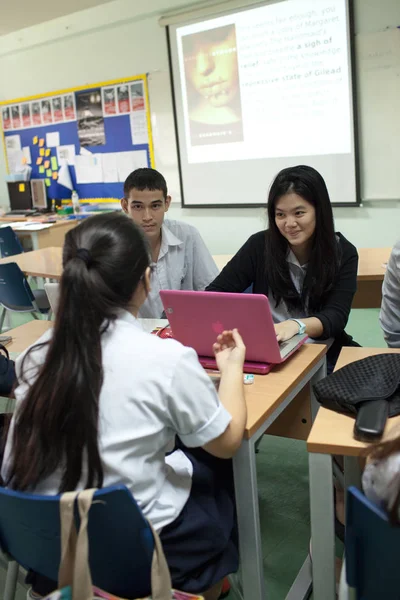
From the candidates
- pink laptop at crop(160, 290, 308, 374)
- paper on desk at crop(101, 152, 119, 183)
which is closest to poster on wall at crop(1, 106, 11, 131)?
paper on desk at crop(101, 152, 119, 183)

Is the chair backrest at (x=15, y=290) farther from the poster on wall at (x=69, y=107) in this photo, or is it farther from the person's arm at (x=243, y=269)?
the poster on wall at (x=69, y=107)

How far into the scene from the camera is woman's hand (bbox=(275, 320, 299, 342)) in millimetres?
1508

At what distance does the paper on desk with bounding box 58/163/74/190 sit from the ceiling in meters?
1.36

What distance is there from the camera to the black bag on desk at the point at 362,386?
114 centimetres

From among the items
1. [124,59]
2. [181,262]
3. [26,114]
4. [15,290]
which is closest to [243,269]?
[181,262]

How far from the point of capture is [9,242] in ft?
14.8

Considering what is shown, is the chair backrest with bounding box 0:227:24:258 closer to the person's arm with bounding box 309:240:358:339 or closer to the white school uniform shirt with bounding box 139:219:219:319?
the white school uniform shirt with bounding box 139:219:219:319

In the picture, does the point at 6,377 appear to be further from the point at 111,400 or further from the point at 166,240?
the point at 166,240

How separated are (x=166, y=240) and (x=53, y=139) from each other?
4026 mm

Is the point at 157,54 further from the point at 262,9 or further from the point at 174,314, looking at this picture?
the point at 174,314

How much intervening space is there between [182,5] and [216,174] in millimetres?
1351

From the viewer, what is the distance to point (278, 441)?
7.82 ft

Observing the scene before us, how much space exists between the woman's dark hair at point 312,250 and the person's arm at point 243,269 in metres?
0.12

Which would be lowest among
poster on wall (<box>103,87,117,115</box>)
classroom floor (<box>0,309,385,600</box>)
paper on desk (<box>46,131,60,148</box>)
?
classroom floor (<box>0,309,385,600</box>)
